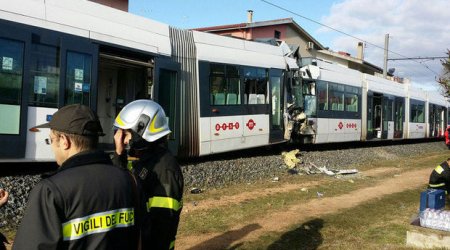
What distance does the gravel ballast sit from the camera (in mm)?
6793

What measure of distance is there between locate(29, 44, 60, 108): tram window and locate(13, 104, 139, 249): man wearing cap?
19.2 ft

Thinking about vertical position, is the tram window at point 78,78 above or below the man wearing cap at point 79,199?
above

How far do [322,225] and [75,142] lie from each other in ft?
19.5

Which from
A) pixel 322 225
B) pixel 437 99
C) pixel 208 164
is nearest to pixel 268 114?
pixel 208 164

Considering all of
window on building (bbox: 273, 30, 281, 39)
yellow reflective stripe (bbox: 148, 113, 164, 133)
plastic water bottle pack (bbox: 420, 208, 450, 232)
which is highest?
window on building (bbox: 273, 30, 281, 39)

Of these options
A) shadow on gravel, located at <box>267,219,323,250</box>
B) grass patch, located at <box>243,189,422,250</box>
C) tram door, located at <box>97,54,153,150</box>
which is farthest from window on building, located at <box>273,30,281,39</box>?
shadow on gravel, located at <box>267,219,323,250</box>

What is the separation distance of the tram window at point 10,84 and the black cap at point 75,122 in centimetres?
554

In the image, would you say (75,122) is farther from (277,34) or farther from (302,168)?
(277,34)

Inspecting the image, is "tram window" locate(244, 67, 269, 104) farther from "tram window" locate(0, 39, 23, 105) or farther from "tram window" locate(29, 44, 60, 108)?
"tram window" locate(0, 39, 23, 105)

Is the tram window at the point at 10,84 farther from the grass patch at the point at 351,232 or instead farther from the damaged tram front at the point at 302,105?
the damaged tram front at the point at 302,105

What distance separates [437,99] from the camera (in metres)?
34.0

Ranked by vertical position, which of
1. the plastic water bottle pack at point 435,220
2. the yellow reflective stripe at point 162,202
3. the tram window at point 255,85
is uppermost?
the tram window at point 255,85

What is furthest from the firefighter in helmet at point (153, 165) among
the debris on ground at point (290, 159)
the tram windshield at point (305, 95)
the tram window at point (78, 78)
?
the tram windshield at point (305, 95)

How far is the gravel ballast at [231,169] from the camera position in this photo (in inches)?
267
